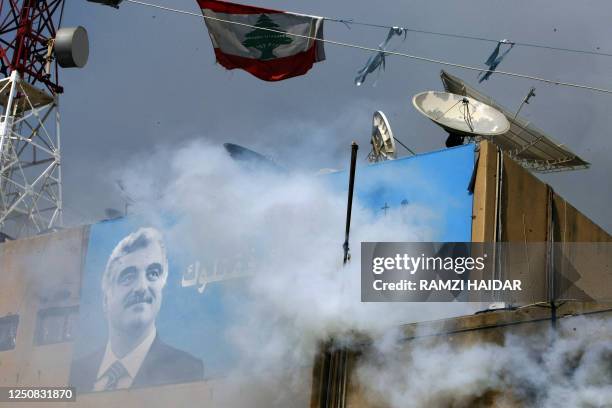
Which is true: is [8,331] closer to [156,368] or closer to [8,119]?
[156,368]

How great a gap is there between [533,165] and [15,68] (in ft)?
56.2

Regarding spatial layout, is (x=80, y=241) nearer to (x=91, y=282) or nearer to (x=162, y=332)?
(x=91, y=282)

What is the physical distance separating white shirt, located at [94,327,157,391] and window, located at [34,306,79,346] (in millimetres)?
1625

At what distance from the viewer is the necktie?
75.0ft

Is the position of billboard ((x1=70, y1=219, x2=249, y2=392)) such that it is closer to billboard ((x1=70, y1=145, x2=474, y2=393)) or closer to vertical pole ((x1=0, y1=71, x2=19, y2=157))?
billboard ((x1=70, y1=145, x2=474, y2=393))

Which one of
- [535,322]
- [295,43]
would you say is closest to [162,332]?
[295,43]

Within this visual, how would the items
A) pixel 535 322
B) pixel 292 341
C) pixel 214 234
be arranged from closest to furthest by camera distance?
1. pixel 535 322
2. pixel 292 341
3. pixel 214 234

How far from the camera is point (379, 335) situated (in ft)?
48.7

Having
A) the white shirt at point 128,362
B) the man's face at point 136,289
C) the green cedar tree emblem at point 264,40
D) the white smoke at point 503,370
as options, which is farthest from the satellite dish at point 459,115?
the white shirt at point 128,362

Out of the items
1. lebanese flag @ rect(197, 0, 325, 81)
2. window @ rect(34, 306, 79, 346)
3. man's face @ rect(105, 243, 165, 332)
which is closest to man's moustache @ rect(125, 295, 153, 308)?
man's face @ rect(105, 243, 165, 332)

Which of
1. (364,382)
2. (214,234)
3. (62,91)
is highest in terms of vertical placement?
(62,91)

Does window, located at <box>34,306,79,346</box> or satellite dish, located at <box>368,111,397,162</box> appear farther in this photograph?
window, located at <box>34,306,79,346</box>

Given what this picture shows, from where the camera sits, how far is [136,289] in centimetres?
2341

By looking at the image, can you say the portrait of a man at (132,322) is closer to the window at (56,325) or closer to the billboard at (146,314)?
the billboard at (146,314)
